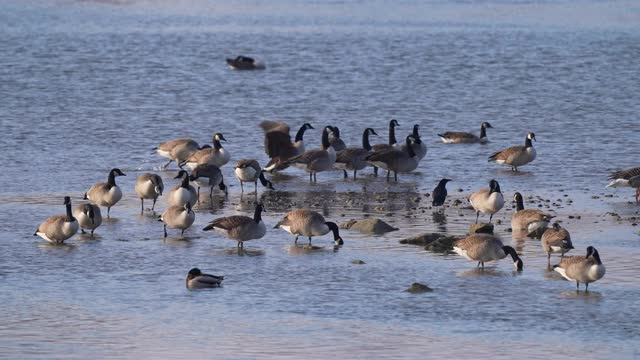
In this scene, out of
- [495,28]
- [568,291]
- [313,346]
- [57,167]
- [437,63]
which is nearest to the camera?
[313,346]

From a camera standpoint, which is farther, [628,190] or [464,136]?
[464,136]

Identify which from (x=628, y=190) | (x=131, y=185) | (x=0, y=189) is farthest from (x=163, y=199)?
(x=628, y=190)

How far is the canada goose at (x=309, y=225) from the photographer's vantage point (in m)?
21.8

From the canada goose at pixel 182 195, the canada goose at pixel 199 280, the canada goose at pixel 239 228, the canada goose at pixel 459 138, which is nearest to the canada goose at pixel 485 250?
the canada goose at pixel 239 228

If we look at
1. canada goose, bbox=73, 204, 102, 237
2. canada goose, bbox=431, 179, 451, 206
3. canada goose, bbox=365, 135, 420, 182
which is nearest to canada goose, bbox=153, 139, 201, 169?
canada goose, bbox=365, 135, 420, 182

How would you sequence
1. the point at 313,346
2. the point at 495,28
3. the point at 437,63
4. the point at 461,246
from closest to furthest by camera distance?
the point at 313,346
the point at 461,246
the point at 437,63
the point at 495,28

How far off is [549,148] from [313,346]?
62.2ft

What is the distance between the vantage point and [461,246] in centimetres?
2038

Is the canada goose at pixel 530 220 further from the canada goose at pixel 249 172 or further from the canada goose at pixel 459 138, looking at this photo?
the canada goose at pixel 459 138

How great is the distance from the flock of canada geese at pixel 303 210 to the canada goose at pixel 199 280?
0.05 feet

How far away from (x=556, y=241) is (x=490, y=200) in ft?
10.5

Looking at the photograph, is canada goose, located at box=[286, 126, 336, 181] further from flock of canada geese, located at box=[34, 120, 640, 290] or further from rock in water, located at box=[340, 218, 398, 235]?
rock in water, located at box=[340, 218, 398, 235]

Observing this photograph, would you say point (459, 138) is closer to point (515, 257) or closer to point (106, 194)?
point (106, 194)

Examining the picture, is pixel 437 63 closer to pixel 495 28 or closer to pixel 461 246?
pixel 495 28
